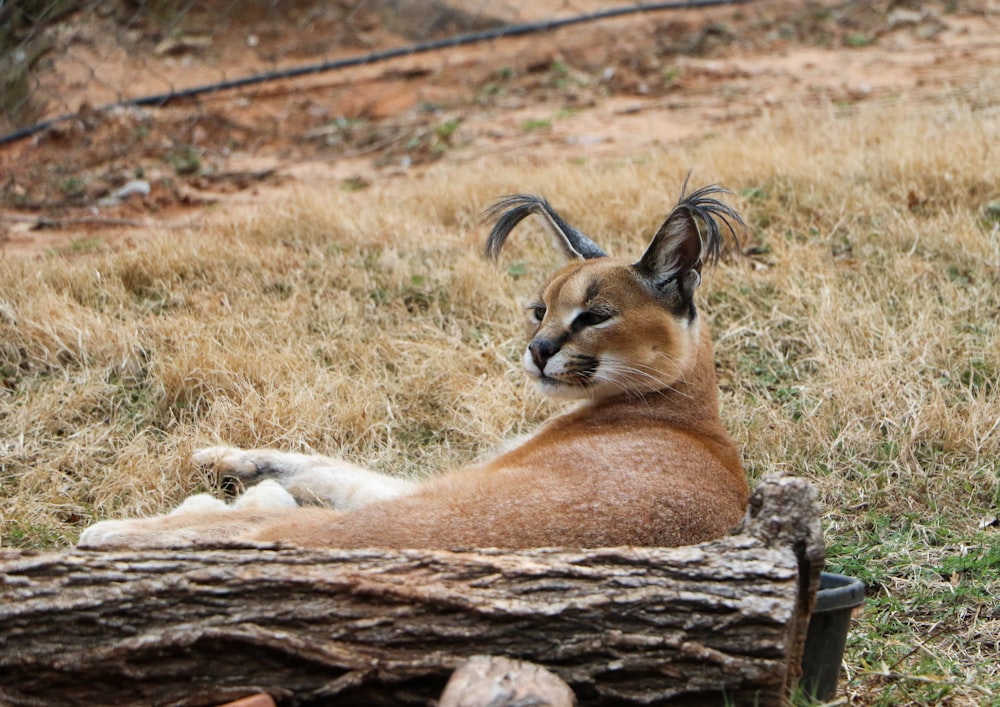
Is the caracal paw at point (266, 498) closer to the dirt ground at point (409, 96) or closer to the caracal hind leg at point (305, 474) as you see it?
the caracal hind leg at point (305, 474)

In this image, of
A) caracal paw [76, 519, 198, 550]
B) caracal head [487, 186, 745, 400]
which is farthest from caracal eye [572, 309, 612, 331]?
caracal paw [76, 519, 198, 550]

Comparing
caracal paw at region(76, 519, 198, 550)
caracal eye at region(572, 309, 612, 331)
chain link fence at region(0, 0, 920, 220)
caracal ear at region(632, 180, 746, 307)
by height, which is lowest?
caracal paw at region(76, 519, 198, 550)

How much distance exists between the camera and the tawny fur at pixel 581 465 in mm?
3373

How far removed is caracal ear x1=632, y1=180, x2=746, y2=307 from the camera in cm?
426

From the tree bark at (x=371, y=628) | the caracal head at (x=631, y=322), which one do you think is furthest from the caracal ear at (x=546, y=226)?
the tree bark at (x=371, y=628)

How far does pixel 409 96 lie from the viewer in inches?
435

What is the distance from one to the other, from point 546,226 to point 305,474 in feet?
4.75

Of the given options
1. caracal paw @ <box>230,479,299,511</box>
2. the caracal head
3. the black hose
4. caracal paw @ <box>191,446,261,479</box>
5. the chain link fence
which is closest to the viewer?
the caracal head

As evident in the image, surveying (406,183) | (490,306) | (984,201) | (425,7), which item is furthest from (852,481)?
(425,7)

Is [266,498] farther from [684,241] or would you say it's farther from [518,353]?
[684,241]

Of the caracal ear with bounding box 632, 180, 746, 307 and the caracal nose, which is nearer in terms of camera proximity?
the caracal ear with bounding box 632, 180, 746, 307

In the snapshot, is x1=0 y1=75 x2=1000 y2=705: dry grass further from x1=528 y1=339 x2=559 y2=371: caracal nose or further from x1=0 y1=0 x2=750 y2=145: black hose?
x1=0 y1=0 x2=750 y2=145: black hose

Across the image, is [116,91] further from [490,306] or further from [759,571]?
[759,571]

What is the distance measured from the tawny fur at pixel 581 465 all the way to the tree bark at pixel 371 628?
304 mm
